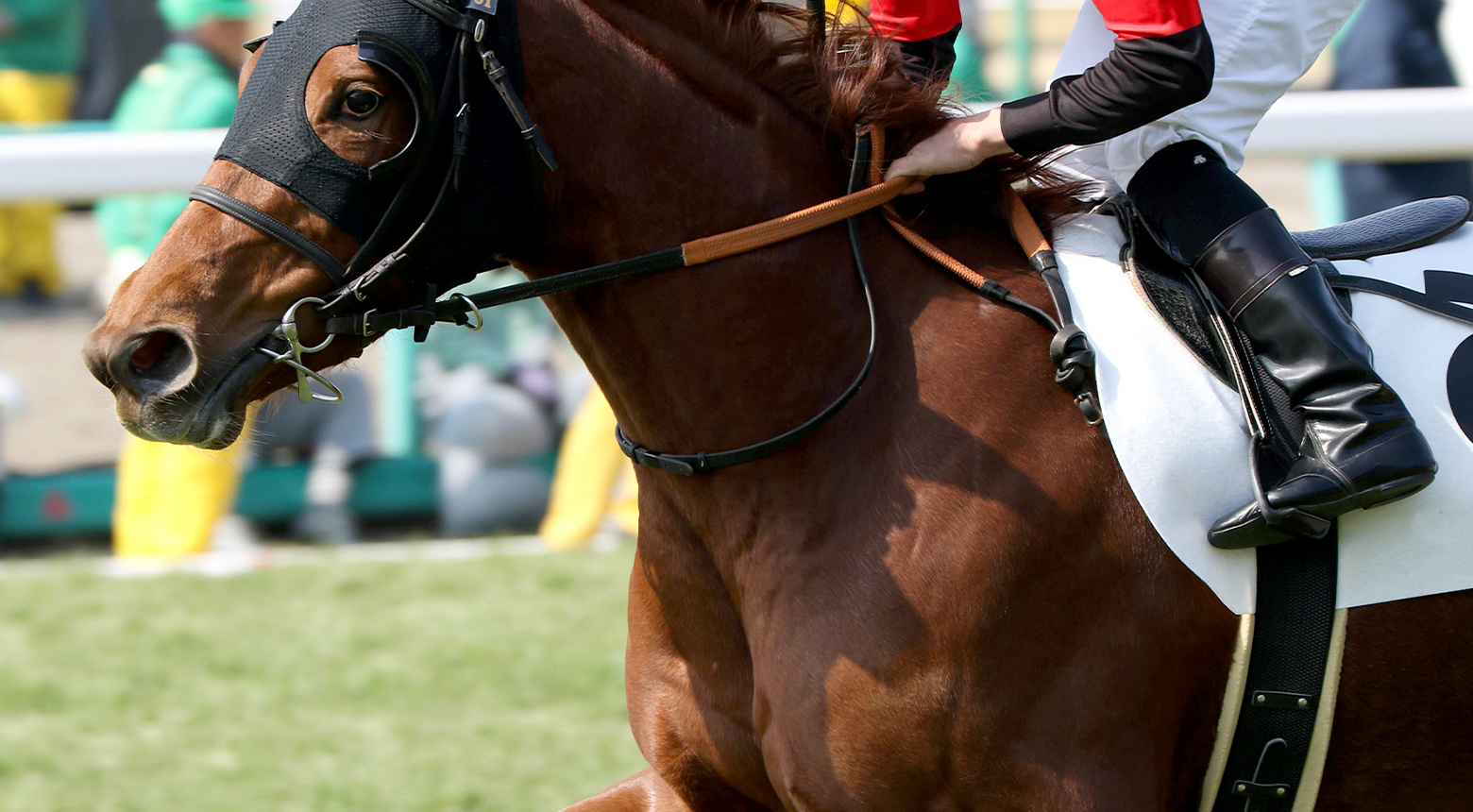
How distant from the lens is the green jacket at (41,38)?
699 cm

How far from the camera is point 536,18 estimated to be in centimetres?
208

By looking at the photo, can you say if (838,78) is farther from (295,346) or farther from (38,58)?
(38,58)

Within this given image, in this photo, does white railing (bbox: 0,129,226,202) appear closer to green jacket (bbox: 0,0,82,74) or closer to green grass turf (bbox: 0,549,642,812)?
green grass turf (bbox: 0,549,642,812)

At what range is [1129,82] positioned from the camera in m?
2.07

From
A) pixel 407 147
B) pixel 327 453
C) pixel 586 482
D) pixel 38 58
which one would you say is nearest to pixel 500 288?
pixel 407 147

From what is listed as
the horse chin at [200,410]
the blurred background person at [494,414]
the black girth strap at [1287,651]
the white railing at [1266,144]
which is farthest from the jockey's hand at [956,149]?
the blurred background person at [494,414]

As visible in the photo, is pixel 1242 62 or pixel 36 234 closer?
pixel 1242 62

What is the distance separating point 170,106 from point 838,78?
4.44 metres

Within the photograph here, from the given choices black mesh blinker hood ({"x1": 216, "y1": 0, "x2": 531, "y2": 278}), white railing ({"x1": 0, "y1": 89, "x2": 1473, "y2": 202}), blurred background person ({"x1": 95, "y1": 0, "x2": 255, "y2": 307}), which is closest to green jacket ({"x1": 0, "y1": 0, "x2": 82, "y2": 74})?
blurred background person ({"x1": 95, "y1": 0, "x2": 255, "y2": 307})

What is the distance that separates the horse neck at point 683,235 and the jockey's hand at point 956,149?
151 millimetres

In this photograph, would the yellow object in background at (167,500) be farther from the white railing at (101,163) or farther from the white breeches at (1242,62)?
the white breeches at (1242,62)

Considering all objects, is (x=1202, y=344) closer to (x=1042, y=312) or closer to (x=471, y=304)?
(x=1042, y=312)

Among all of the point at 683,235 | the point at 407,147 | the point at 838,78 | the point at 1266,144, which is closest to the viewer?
the point at 407,147

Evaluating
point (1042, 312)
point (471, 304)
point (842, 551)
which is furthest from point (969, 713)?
point (471, 304)
